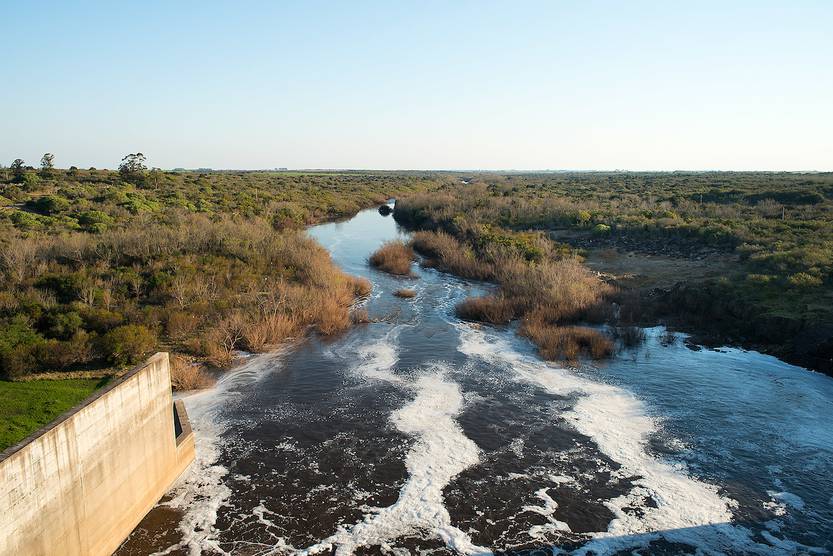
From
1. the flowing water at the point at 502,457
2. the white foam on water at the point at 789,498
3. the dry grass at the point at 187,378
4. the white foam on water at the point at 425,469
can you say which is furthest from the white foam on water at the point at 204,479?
the white foam on water at the point at 789,498

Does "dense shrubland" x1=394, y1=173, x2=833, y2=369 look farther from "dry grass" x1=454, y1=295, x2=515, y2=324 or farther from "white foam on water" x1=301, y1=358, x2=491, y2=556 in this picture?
"white foam on water" x1=301, y1=358, x2=491, y2=556

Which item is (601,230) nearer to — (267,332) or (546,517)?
(267,332)

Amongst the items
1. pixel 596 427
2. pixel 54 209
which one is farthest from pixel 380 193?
pixel 596 427

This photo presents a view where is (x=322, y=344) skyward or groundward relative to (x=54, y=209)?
groundward

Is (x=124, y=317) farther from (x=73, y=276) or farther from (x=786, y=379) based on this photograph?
(x=786, y=379)

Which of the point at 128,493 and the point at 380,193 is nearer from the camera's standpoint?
the point at 128,493

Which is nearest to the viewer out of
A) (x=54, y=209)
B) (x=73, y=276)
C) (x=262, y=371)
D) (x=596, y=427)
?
(x=596, y=427)

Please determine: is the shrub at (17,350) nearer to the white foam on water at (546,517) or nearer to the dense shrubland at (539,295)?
the white foam on water at (546,517)

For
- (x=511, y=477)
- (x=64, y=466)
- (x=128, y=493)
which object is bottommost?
(x=511, y=477)
